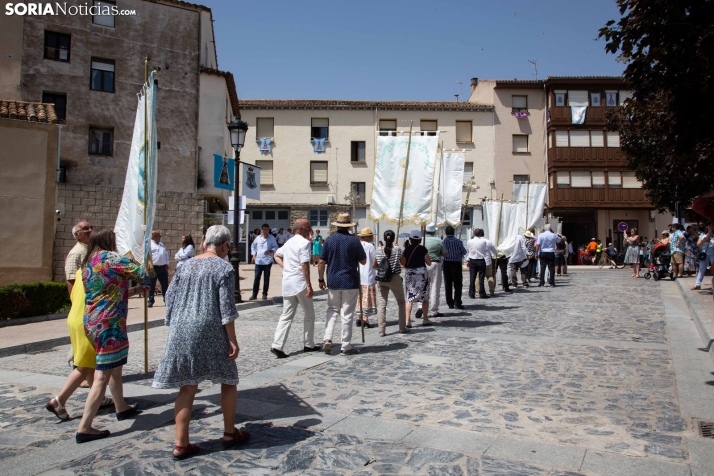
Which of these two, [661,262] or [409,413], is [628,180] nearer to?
[661,262]

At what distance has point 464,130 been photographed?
42.2 metres

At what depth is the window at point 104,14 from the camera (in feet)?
89.8

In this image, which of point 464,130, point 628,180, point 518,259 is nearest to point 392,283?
point 518,259

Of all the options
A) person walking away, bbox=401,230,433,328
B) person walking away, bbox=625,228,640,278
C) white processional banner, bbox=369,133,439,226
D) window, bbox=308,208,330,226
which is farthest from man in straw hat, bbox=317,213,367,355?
window, bbox=308,208,330,226

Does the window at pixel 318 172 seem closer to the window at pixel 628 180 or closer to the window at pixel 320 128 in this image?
the window at pixel 320 128

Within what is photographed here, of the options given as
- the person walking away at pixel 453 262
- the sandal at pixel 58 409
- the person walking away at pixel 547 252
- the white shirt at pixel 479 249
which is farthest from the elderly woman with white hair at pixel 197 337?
the person walking away at pixel 547 252

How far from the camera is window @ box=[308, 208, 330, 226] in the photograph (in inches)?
1608

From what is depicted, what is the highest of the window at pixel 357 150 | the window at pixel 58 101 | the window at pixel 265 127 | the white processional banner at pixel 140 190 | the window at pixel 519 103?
the window at pixel 519 103

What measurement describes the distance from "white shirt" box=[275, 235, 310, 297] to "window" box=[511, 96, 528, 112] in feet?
121

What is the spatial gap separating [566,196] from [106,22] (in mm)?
29233

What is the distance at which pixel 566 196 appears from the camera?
40.3 m

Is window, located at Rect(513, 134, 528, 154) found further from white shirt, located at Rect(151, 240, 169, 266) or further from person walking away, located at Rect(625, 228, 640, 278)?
white shirt, located at Rect(151, 240, 169, 266)

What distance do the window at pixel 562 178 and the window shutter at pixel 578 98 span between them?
4824 mm

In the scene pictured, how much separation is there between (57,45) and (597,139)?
32.6 meters
